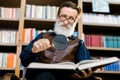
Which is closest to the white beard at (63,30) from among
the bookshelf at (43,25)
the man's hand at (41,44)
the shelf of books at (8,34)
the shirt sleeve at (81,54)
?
the shirt sleeve at (81,54)

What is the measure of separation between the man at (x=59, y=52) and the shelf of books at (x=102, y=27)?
790 millimetres

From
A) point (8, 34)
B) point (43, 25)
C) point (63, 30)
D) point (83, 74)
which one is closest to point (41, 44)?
point (83, 74)

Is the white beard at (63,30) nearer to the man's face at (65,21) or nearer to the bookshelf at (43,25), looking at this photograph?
the man's face at (65,21)

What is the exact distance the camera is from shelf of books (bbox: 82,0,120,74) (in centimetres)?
268

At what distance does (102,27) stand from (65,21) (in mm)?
1103

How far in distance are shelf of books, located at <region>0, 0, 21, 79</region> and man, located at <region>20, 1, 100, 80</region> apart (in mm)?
819

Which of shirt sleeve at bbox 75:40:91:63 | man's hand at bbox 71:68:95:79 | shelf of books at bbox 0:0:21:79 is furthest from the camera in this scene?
shelf of books at bbox 0:0:21:79

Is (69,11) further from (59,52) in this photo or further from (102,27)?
(102,27)

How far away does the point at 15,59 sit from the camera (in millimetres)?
2578

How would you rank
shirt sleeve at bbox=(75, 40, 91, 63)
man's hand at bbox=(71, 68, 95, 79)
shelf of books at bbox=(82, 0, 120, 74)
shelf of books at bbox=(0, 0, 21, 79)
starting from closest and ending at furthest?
man's hand at bbox=(71, 68, 95, 79)
shirt sleeve at bbox=(75, 40, 91, 63)
shelf of books at bbox=(0, 0, 21, 79)
shelf of books at bbox=(82, 0, 120, 74)

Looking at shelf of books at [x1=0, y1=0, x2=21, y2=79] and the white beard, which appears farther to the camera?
shelf of books at [x1=0, y1=0, x2=21, y2=79]

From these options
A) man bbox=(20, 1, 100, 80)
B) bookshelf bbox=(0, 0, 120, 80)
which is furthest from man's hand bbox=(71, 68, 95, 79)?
bookshelf bbox=(0, 0, 120, 80)

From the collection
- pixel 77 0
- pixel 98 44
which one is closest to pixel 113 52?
pixel 98 44

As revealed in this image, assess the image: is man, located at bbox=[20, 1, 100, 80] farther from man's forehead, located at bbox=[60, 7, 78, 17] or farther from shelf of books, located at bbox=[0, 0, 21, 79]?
shelf of books, located at bbox=[0, 0, 21, 79]
